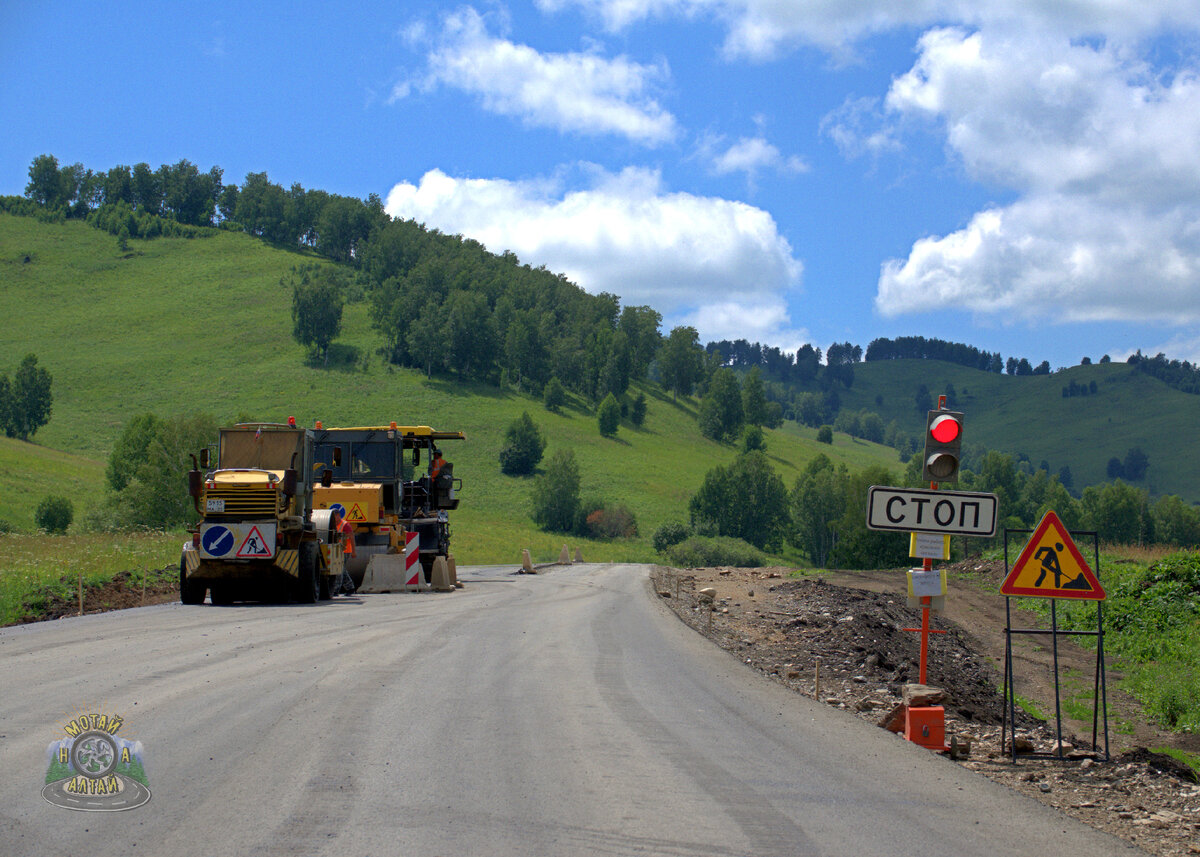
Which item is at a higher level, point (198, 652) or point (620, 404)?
point (620, 404)

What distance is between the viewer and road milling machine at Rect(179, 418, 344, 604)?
1755cm

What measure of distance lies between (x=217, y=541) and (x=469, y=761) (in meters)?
12.5

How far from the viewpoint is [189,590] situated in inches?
709

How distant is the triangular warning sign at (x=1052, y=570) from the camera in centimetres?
800

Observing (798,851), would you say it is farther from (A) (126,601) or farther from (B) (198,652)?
(A) (126,601)

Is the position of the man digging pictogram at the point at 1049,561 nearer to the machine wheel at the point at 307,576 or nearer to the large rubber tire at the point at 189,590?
the machine wheel at the point at 307,576

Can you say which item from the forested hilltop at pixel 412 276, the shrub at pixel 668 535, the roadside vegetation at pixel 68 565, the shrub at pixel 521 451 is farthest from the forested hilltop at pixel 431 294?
the roadside vegetation at pixel 68 565

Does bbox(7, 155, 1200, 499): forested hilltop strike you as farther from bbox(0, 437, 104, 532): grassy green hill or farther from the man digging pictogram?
the man digging pictogram

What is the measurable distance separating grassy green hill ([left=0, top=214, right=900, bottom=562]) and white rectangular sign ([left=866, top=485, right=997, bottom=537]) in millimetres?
48474

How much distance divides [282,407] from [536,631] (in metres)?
88.6

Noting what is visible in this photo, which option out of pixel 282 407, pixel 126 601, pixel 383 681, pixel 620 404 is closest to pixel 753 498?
pixel 620 404

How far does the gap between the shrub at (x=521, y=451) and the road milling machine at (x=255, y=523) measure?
7747 centimetres

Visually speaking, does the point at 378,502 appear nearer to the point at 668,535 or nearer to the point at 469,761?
the point at 469,761

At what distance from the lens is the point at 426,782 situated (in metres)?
6.15
